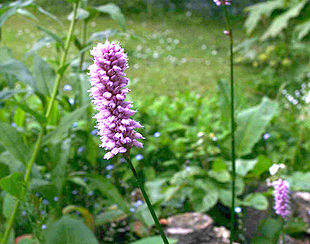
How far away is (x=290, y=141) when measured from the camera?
326cm

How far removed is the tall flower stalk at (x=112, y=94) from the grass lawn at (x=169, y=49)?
11.0 ft

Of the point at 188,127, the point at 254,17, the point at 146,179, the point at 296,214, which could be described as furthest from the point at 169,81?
the point at 296,214

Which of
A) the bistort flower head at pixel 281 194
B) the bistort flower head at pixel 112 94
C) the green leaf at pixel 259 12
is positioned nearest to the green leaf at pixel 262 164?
the bistort flower head at pixel 281 194

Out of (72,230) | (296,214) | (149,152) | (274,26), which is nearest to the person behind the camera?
(72,230)

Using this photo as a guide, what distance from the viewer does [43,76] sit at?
6.93ft

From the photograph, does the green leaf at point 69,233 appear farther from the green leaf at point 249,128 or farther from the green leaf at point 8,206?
the green leaf at point 249,128

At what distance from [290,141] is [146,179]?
46.1 inches

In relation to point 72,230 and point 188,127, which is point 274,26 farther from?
point 72,230

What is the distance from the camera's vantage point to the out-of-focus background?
73.2 inches

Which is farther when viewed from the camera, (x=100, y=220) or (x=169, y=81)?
(x=169, y=81)

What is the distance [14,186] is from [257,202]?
4.28ft

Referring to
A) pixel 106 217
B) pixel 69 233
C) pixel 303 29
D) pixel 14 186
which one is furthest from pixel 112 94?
pixel 303 29

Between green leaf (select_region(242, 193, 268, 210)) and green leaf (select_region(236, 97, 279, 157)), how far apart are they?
1.32 feet

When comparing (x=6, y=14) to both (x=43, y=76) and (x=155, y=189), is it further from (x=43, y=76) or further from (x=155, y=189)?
(x=155, y=189)
